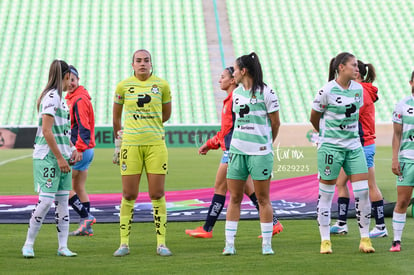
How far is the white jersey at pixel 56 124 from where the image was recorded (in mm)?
7508

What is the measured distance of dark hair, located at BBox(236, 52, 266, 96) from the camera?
7.71 metres

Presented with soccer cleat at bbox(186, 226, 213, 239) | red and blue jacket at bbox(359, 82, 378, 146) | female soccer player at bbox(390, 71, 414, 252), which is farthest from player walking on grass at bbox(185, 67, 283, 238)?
female soccer player at bbox(390, 71, 414, 252)

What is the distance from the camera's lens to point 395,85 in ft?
119

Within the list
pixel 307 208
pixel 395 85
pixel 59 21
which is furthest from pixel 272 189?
pixel 59 21

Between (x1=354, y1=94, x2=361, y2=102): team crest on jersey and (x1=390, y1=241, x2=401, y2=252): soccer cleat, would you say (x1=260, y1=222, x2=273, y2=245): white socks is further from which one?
(x1=354, y1=94, x2=361, y2=102): team crest on jersey

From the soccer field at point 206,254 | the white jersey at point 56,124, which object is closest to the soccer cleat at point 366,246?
the soccer field at point 206,254

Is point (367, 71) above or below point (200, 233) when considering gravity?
above

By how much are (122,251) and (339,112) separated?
258 cm

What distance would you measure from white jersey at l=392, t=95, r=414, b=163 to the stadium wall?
2070cm

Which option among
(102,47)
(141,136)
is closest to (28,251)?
(141,136)

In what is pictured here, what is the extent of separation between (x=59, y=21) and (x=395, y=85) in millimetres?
17418

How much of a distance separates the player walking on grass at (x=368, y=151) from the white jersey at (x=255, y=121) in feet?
5.20

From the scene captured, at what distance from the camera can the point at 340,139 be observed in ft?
25.7

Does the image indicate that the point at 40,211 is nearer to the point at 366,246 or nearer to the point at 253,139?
the point at 253,139
